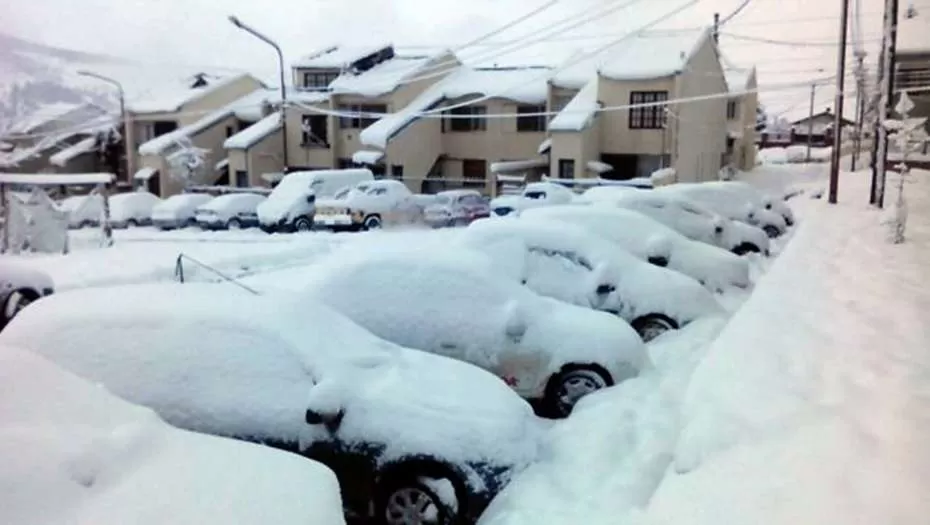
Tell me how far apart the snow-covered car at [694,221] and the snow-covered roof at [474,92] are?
2909mm

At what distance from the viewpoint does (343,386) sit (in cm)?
204

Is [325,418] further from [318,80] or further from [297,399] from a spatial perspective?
[318,80]

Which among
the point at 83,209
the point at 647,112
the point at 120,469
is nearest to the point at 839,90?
the point at 647,112

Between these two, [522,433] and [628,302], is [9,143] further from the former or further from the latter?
[628,302]

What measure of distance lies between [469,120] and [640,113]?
2475 millimetres

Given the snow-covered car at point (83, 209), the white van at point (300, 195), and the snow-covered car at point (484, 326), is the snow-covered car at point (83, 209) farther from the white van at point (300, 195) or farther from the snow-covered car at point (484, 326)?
the white van at point (300, 195)

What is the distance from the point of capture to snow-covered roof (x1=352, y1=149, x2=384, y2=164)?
1038 centimetres

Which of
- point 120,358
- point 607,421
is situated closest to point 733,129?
point 607,421

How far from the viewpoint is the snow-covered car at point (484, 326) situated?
282 cm

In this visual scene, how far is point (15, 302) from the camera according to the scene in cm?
298

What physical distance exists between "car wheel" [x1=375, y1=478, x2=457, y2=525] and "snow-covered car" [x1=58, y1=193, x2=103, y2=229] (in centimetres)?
128

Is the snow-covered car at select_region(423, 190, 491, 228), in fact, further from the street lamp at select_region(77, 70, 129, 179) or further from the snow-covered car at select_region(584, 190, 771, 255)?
the street lamp at select_region(77, 70, 129, 179)

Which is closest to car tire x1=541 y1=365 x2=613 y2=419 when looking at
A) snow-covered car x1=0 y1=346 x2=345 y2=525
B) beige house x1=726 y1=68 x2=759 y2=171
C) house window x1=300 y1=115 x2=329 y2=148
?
snow-covered car x1=0 y1=346 x2=345 y2=525

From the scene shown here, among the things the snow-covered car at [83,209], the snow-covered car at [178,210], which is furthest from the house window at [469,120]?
the snow-covered car at [83,209]
